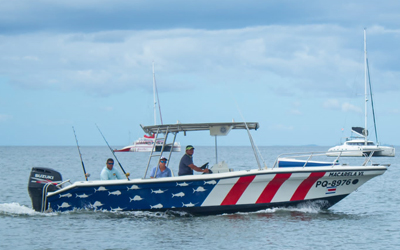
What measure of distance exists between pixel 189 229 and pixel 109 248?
190 cm

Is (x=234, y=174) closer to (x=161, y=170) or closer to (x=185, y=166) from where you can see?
(x=185, y=166)

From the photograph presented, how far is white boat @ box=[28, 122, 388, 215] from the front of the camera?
1213 centimetres

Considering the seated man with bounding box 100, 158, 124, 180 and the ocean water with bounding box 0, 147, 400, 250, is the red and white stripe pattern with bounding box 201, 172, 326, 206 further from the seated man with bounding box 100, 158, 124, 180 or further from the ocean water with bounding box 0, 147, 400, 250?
the seated man with bounding box 100, 158, 124, 180

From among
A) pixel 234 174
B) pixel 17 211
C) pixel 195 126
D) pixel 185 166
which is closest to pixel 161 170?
pixel 185 166

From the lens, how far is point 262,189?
1228 centimetres

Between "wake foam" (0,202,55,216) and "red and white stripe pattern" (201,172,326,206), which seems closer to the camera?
"red and white stripe pattern" (201,172,326,206)

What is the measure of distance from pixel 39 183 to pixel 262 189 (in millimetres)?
5282

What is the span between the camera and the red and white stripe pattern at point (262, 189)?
39.7 feet

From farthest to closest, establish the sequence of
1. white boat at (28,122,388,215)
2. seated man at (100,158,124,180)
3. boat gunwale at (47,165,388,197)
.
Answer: seated man at (100,158,124,180) < white boat at (28,122,388,215) < boat gunwale at (47,165,388,197)

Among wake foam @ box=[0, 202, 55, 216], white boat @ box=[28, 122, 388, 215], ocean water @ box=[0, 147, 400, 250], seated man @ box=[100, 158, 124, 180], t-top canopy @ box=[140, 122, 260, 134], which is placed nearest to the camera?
ocean water @ box=[0, 147, 400, 250]

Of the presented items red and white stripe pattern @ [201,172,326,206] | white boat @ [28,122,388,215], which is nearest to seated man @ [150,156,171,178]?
white boat @ [28,122,388,215]

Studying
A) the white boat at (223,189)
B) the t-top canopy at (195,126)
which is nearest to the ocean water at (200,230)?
the white boat at (223,189)

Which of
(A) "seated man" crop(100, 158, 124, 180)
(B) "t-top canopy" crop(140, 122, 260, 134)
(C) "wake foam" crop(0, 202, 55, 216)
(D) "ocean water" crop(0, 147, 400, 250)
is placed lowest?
(D) "ocean water" crop(0, 147, 400, 250)

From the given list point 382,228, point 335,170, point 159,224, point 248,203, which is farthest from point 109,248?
point 382,228
